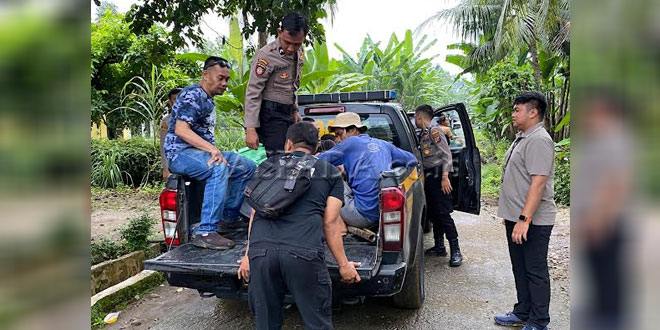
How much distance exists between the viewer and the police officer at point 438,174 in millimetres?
5258

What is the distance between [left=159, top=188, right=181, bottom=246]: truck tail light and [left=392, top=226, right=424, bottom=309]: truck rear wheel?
176 centimetres

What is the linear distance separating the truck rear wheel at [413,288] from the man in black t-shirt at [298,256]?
1.36 metres

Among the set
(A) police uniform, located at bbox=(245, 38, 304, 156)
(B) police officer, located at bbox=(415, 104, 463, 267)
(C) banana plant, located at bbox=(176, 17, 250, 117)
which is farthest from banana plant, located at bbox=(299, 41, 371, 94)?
(A) police uniform, located at bbox=(245, 38, 304, 156)

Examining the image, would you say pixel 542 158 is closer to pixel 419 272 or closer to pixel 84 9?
pixel 419 272

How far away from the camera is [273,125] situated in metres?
3.97

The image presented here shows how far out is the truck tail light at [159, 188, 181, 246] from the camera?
10.8 ft

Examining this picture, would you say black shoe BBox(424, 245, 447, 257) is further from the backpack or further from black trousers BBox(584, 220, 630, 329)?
black trousers BBox(584, 220, 630, 329)

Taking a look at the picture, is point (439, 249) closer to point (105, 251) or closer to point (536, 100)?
point (536, 100)

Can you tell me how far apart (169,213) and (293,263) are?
4.51ft


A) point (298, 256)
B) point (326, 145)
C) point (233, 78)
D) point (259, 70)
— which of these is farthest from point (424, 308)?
point (233, 78)

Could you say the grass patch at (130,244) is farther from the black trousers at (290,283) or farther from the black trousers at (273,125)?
the black trousers at (290,283)

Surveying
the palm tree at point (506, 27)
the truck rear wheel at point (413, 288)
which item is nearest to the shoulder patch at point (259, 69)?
the truck rear wheel at point (413, 288)

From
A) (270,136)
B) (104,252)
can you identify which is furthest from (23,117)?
(104,252)

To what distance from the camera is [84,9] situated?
653 mm
